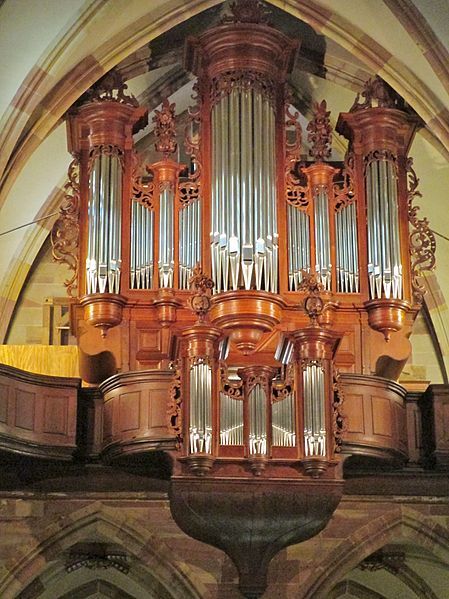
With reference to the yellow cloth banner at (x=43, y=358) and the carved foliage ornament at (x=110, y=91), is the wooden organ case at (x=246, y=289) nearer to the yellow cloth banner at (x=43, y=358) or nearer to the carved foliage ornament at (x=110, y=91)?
the carved foliage ornament at (x=110, y=91)

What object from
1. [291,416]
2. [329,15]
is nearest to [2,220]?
[329,15]

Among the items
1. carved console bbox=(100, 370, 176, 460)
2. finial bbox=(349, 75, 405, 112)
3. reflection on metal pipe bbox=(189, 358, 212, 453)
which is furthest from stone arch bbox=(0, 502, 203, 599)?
finial bbox=(349, 75, 405, 112)

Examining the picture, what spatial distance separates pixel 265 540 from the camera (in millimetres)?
17906

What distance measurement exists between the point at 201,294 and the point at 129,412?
61.4 inches

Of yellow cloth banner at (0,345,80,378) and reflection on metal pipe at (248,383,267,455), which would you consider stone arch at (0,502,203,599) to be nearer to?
reflection on metal pipe at (248,383,267,455)

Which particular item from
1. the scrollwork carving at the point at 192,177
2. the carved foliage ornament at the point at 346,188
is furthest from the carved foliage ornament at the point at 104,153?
the carved foliage ornament at the point at 346,188

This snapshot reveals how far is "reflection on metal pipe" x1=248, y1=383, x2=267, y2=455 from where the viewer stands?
17.5 metres

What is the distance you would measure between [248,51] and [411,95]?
2.69m

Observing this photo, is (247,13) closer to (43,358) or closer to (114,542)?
(43,358)

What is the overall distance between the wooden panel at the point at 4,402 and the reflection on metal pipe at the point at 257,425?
281 centimetres

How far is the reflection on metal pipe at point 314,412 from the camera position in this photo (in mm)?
17578

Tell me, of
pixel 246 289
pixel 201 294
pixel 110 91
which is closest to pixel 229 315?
pixel 246 289

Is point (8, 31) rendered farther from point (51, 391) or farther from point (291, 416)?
point (291, 416)

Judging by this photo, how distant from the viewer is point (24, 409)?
1842 cm
